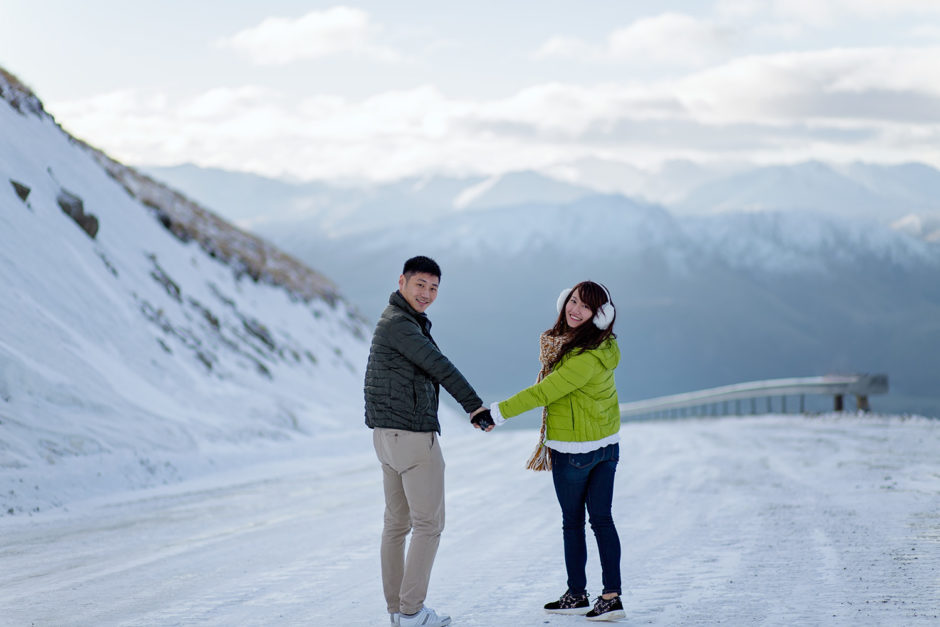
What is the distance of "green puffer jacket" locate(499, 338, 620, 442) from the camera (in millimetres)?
5605

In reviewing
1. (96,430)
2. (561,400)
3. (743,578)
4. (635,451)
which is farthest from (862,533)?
(96,430)

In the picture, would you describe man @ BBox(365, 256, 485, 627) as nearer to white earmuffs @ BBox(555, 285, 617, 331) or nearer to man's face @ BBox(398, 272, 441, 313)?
man's face @ BBox(398, 272, 441, 313)

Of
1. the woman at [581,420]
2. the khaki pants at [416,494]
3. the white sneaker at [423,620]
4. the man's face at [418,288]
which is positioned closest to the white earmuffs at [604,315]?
the woman at [581,420]

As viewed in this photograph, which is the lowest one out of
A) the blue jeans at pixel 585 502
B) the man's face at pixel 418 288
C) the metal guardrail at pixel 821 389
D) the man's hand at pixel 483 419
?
the metal guardrail at pixel 821 389

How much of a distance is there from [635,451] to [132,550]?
362 inches

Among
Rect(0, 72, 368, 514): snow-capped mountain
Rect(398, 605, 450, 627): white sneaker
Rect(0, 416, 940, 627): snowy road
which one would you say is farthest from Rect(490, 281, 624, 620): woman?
Rect(0, 72, 368, 514): snow-capped mountain

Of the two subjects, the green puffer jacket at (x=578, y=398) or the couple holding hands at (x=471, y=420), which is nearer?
the couple holding hands at (x=471, y=420)

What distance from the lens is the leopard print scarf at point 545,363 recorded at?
5.80 meters

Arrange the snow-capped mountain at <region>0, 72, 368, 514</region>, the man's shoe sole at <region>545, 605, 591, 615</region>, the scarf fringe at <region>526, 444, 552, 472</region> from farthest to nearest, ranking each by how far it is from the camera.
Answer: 1. the snow-capped mountain at <region>0, 72, 368, 514</region>
2. the scarf fringe at <region>526, 444, 552, 472</region>
3. the man's shoe sole at <region>545, 605, 591, 615</region>

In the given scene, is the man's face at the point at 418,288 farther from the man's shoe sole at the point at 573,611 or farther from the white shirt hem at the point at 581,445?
the man's shoe sole at the point at 573,611

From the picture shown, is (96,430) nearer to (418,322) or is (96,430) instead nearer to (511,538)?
(511,538)

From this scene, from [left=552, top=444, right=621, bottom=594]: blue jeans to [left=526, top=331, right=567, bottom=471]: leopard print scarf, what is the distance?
86 mm

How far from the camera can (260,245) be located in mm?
35812

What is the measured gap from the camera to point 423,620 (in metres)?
5.30
